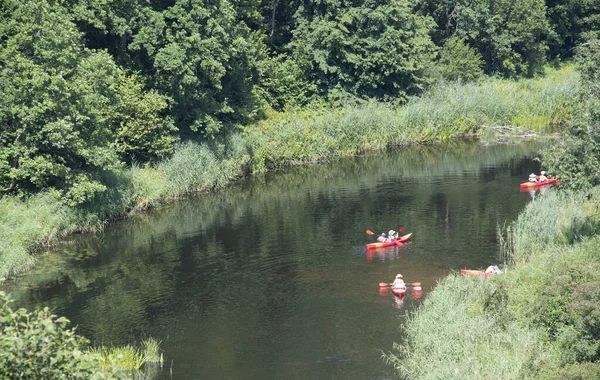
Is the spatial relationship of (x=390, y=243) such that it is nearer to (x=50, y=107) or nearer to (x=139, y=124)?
(x=50, y=107)

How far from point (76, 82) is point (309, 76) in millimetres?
28753

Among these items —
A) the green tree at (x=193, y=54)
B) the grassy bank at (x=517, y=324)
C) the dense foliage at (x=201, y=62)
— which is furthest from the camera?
the green tree at (x=193, y=54)

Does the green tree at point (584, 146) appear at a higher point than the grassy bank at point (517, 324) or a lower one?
higher

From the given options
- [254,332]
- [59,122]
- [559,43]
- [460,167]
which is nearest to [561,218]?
[254,332]

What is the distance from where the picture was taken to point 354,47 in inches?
2589

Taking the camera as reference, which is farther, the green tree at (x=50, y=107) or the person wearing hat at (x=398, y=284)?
the green tree at (x=50, y=107)

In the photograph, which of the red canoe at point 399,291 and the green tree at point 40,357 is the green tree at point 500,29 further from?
the green tree at point 40,357

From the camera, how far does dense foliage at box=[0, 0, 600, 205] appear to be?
40.6 m

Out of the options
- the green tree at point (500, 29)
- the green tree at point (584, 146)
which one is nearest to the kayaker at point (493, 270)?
the green tree at point (584, 146)

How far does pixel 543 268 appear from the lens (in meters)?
28.7

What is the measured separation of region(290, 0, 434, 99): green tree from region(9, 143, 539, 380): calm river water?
13291 millimetres

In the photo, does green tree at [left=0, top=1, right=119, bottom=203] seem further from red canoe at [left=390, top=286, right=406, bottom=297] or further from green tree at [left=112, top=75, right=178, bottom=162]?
red canoe at [left=390, top=286, right=406, bottom=297]

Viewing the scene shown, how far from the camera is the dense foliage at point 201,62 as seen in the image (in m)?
40.6

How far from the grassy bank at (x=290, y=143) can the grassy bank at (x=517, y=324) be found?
1239 cm
